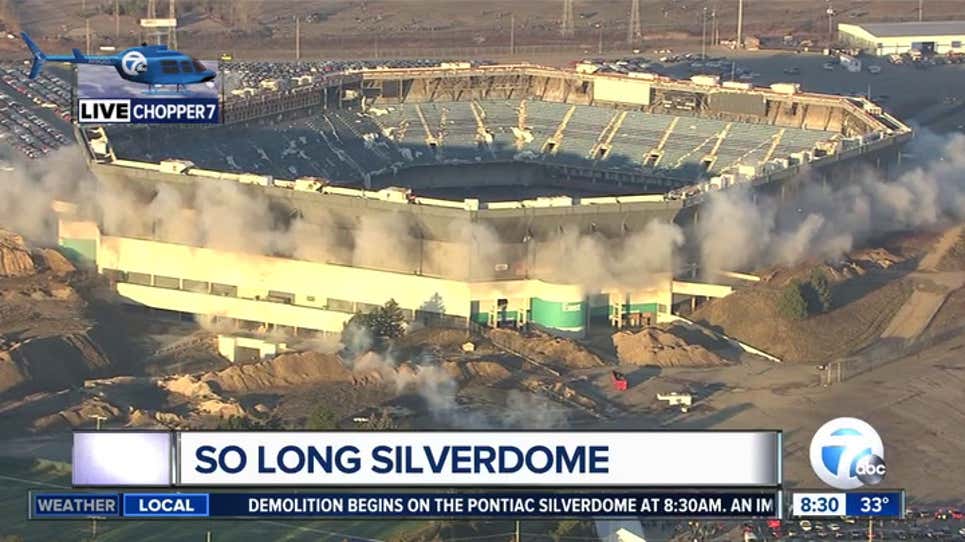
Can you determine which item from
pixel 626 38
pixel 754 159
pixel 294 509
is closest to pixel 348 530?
pixel 294 509

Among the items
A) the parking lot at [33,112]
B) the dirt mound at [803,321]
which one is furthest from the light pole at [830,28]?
the dirt mound at [803,321]

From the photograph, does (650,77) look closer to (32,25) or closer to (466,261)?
(466,261)

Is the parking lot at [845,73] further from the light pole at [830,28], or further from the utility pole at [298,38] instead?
the utility pole at [298,38]

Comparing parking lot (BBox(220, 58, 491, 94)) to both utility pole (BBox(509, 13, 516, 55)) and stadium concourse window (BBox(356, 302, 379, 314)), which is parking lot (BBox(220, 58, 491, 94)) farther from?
stadium concourse window (BBox(356, 302, 379, 314))

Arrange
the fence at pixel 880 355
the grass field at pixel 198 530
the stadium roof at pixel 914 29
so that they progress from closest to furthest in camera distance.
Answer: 1. the grass field at pixel 198 530
2. the fence at pixel 880 355
3. the stadium roof at pixel 914 29

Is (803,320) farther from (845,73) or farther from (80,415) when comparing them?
(845,73)
